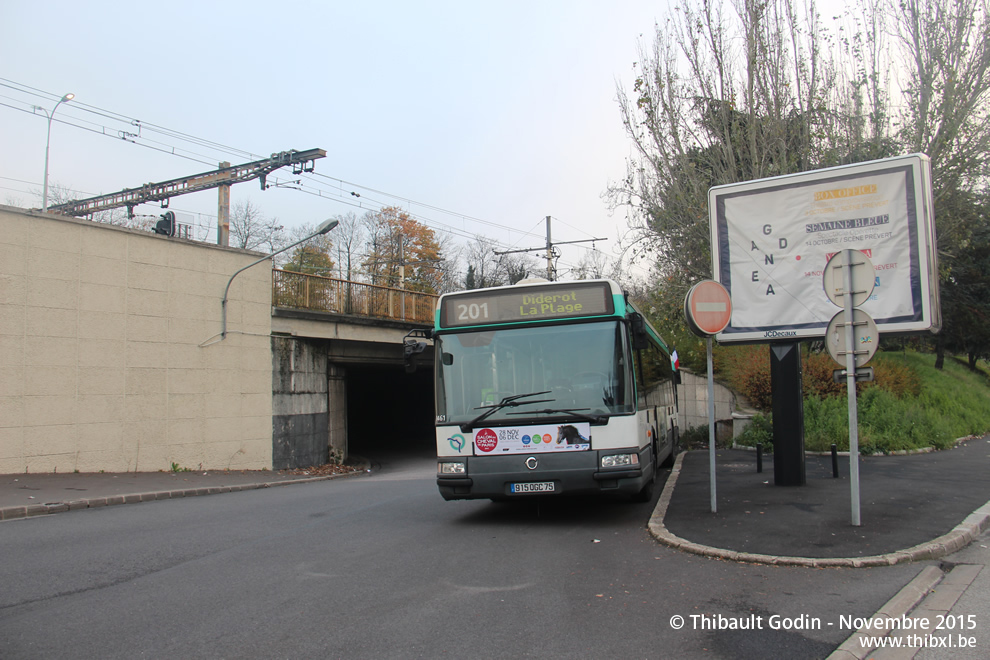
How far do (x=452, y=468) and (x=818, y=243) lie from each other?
5.94 metres

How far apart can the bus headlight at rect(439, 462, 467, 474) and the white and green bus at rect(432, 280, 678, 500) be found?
0.01 m

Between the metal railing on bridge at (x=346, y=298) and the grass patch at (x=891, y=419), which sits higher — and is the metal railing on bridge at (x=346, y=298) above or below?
above

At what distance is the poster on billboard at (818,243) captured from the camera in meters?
8.99

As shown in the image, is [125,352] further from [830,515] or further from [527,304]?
[830,515]

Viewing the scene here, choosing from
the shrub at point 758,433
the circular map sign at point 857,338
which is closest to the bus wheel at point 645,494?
the circular map sign at point 857,338

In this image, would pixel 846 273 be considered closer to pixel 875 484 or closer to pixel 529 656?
pixel 875 484

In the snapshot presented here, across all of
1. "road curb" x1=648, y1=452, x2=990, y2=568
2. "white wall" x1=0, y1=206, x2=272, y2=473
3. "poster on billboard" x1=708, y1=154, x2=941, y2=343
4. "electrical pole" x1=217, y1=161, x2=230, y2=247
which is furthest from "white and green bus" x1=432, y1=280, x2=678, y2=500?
"electrical pole" x1=217, y1=161, x2=230, y2=247

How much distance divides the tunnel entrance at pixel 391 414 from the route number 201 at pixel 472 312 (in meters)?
24.7

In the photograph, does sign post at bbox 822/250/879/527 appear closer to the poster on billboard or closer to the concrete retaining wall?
the poster on billboard

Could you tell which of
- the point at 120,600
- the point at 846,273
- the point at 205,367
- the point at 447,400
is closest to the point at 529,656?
the point at 120,600

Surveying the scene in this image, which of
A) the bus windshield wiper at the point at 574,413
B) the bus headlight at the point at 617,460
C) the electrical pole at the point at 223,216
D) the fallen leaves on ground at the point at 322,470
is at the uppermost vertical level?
the electrical pole at the point at 223,216

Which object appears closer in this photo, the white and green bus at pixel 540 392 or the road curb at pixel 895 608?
the road curb at pixel 895 608

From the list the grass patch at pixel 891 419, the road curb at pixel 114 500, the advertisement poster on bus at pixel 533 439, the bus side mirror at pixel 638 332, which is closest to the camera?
the advertisement poster on bus at pixel 533 439

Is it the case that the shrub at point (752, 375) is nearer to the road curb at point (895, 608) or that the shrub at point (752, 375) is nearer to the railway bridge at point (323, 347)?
the railway bridge at point (323, 347)
